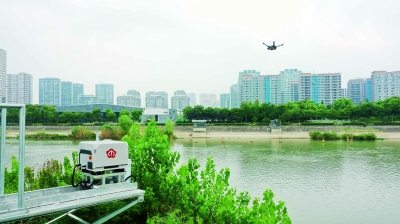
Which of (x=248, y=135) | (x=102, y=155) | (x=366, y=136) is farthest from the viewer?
(x=248, y=135)

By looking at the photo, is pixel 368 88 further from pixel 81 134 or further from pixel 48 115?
pixel 81 134

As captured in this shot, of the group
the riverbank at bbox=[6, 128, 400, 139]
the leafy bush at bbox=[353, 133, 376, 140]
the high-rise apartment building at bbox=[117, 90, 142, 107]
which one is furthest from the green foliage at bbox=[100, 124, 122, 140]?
the high-rise apartment building at bbox=[117, 90, 142, 107]

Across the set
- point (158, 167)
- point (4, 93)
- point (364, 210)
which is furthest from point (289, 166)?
point (4, 93)

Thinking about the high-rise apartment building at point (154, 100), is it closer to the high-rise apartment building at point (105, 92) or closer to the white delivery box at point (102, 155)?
the high-rise apartment building at point (105, 92)

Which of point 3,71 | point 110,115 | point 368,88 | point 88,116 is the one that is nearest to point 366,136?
point 110,115

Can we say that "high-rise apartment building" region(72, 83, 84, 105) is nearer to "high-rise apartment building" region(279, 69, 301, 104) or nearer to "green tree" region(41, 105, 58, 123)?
"green tree" region(41, 105, 58, 123)

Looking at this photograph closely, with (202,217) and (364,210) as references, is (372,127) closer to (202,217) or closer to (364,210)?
(364,210)

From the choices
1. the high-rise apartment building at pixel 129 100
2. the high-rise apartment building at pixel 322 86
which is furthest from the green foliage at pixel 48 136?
the high-rise apartment building at pixel 322 86

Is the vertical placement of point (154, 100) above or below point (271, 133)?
above
